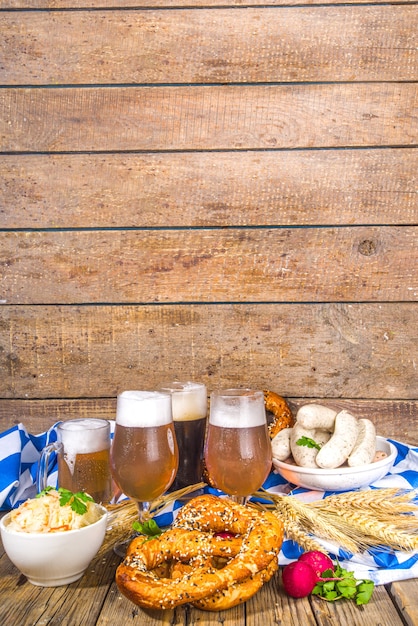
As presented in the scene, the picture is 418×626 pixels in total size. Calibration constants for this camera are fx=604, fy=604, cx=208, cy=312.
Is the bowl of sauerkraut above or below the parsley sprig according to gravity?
below

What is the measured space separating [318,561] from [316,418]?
44cm

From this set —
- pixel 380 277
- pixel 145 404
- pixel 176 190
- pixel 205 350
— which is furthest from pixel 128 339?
pixel 380 277

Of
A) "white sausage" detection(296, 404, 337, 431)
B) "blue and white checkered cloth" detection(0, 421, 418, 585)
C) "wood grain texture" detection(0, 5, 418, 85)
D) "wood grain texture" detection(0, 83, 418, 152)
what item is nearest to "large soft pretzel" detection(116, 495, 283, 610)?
"blue and white checkered cloth" detection(0, 421, 418, 585)

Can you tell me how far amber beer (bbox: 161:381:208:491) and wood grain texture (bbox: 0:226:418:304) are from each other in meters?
0.39

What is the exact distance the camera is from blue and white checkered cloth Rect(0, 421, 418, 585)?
1052 mm

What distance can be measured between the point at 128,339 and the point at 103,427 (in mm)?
452

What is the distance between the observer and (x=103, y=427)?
4.21 feet

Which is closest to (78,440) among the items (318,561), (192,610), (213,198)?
(192,610)

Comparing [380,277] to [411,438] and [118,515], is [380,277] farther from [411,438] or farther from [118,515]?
[118,515]

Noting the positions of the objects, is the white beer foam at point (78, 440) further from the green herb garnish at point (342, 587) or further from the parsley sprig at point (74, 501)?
the green herb garnish at point (342, 587)

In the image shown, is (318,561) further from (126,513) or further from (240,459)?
(126,513)

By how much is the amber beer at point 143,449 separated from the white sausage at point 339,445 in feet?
1.10

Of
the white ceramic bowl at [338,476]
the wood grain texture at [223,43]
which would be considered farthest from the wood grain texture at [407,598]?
the wood grain texture at [223,43]

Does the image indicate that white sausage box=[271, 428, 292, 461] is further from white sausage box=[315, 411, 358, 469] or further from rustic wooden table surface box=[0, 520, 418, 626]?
rustic wooden table surface box=[0, 520, 418, 626]
